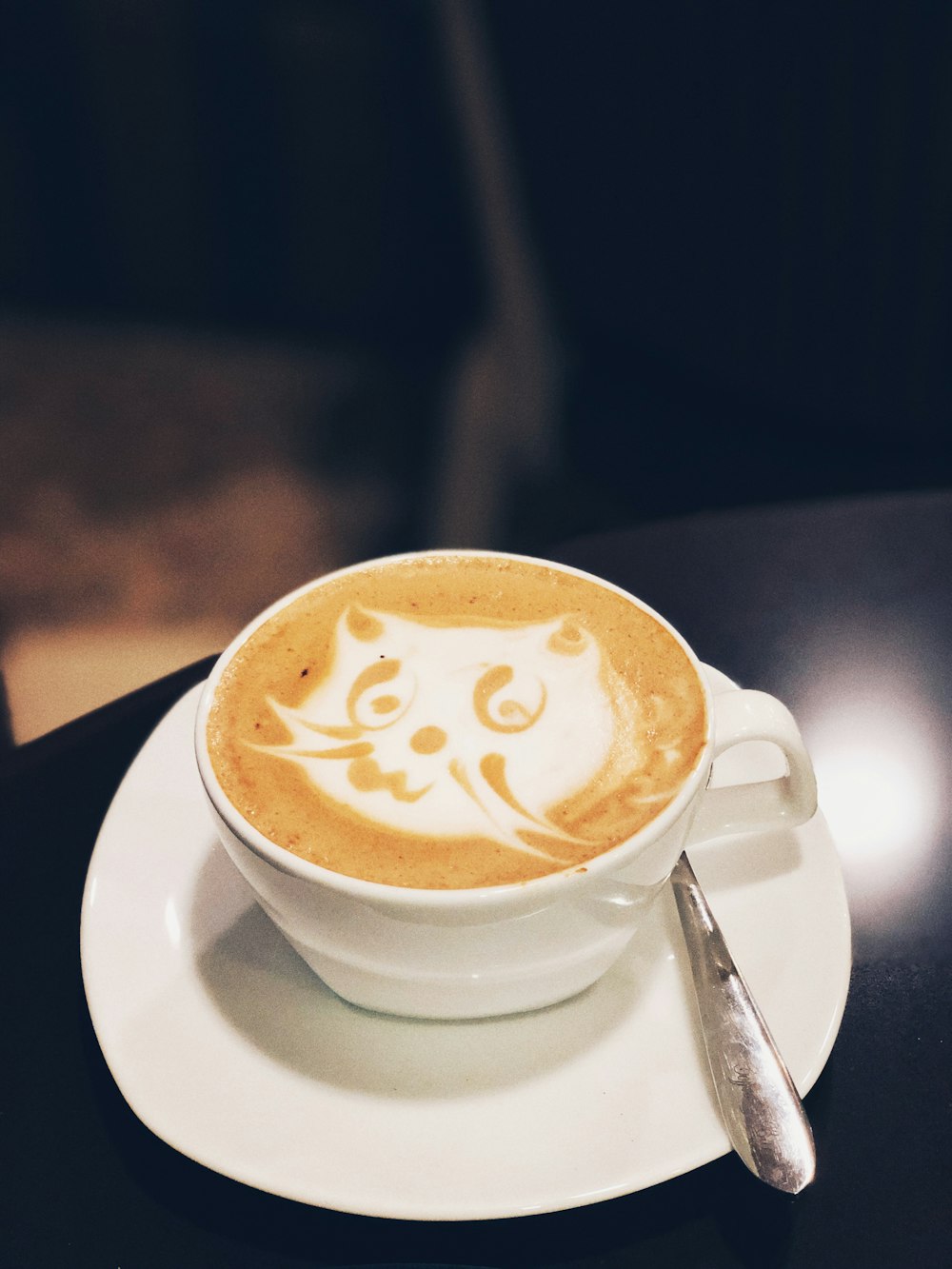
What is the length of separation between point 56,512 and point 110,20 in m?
1.52

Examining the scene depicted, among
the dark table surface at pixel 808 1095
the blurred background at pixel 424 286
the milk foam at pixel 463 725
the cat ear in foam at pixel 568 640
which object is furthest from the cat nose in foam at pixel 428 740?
the blurred background at pixel 424 286

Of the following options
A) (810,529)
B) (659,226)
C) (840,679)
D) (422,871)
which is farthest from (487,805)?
(659,226)

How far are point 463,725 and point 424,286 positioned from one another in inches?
107

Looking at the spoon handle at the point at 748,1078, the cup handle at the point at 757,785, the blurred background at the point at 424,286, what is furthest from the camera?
the blurred background at the point at 424,286

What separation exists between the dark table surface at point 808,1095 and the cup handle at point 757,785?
127 millimetres

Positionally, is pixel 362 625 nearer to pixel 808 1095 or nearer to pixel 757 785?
pixel 757 785

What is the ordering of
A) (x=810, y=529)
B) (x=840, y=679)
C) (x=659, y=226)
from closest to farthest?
1. (x=840, y=679)
2. (x=810, y=529)
3. (x=659, y=226)

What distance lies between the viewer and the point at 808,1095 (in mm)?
660

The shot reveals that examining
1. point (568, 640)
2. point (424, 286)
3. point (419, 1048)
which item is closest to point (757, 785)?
point (568, 640)

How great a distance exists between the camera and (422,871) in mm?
600

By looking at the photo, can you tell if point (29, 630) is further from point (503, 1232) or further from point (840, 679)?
point (503, 1232)

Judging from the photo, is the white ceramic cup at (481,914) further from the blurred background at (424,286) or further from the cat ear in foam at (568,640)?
the blurred background at (424,286)

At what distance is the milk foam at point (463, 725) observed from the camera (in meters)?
0.64

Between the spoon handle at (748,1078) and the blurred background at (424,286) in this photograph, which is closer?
the spoon handle at (748,1078)
